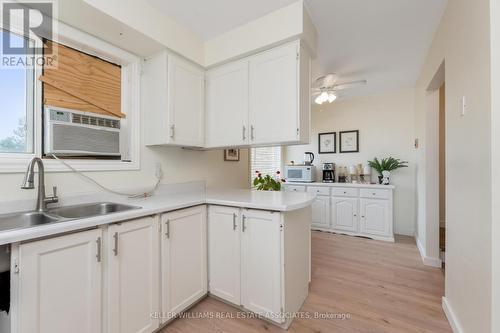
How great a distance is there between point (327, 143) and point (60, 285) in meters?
4.37

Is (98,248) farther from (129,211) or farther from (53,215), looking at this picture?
(53,215)

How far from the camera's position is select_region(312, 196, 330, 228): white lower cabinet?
12.9ft

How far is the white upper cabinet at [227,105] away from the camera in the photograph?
2150 millimetres

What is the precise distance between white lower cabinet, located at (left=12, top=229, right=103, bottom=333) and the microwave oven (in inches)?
140

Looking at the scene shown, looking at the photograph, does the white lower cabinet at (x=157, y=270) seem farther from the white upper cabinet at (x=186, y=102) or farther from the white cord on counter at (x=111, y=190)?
the white upper cabinet at (x=186, y=102)

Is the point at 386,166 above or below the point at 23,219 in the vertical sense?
above

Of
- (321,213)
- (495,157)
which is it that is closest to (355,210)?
(321,213)

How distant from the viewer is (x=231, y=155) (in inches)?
124

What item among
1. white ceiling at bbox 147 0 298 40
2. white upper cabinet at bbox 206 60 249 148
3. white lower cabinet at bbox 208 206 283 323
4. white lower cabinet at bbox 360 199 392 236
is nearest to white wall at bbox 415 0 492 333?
white lower cabinet at bbox 208 206 283 323

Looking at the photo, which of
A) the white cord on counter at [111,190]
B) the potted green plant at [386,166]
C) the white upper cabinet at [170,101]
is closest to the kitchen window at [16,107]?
the white cord on counter at [111,190]

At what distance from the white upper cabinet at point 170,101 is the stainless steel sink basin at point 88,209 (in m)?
0.66

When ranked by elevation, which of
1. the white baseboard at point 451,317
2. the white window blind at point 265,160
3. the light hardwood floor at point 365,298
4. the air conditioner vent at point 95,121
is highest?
the air conditioner vent at point 95,121

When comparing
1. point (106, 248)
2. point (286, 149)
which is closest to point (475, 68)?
point (106, 248)

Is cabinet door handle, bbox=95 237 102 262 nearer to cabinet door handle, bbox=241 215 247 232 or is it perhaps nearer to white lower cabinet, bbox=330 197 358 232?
cabinet door handle, bbox=241 215 247 232
